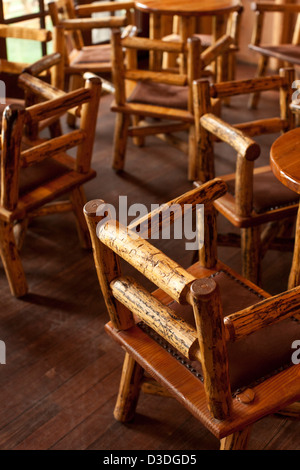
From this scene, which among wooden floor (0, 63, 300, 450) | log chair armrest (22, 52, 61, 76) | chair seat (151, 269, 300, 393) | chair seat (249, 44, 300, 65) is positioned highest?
log chair armrest (22, 52, 61, 76)

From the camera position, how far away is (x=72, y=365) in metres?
2.07

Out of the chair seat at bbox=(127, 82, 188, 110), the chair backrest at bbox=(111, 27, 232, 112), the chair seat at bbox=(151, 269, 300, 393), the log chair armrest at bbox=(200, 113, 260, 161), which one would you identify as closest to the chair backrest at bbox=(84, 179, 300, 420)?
the chair seat at bbox=(151, 269, 300, 393)

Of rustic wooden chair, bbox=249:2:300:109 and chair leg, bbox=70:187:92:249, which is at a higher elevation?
rustic wooden chair, bbox=249:2:300:109

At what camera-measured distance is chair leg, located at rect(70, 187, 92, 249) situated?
2566 mm

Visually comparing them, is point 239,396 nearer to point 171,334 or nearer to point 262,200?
point 171,334

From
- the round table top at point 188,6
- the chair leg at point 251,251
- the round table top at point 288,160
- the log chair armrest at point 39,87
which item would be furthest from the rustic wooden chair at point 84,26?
the round table top at point 288,160

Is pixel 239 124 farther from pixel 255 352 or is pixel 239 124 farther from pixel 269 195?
pixel 255 352

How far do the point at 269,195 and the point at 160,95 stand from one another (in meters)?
1.27

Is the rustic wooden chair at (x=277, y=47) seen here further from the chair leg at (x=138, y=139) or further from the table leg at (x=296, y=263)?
the table leg at (x=296, y=263)

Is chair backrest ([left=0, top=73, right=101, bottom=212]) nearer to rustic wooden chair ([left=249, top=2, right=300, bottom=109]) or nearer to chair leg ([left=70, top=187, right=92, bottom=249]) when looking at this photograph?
chair leg ([left=70, top=187, right=92, bottom=249])

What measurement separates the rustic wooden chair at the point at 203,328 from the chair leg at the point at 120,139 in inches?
65.7

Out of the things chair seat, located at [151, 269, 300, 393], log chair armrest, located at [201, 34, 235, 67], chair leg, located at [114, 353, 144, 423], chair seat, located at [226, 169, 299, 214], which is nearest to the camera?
chair seat, located at [151, 269, 300, 393]

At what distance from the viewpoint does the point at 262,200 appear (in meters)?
2.07

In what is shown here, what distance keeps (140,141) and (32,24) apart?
1.18 meters
